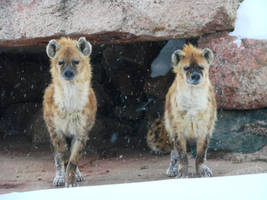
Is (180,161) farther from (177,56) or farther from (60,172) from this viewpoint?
(60,172)

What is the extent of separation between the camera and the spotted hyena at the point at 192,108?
4363mm

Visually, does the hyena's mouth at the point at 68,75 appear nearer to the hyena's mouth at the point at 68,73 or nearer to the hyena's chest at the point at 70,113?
the hyena's mouth at the point at 68,73

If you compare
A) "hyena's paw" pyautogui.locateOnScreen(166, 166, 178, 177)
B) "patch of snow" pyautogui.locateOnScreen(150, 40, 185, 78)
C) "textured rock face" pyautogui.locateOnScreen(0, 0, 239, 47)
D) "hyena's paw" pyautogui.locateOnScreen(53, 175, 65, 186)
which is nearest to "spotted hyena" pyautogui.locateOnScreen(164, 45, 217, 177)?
"hyena's paw" pyautogui.locateOnScreen(166, 166, 178, 177)

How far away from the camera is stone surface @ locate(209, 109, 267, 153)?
5.25 meters

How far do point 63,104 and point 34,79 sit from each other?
322 cm

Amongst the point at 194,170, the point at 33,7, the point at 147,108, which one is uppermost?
the point at 33,7

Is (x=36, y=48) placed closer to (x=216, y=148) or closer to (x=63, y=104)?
(x=63, y=104)

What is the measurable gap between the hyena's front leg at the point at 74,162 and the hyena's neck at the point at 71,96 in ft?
1.13

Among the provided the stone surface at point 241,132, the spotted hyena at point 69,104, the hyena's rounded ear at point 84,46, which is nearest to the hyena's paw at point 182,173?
the spotted hyena at point 69,104

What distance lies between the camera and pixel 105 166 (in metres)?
5.37

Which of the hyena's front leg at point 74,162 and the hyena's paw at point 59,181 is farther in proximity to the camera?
the hyena's paw at point 59,181

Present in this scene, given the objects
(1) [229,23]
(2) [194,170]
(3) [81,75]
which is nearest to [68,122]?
(3) [81,75]

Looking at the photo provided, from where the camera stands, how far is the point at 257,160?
493 cm

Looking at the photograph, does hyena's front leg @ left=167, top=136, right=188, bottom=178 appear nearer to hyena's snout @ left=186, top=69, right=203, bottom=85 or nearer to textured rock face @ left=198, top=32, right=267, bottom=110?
hyena's snout @ left=186, top=69, right=203, bottom=85
